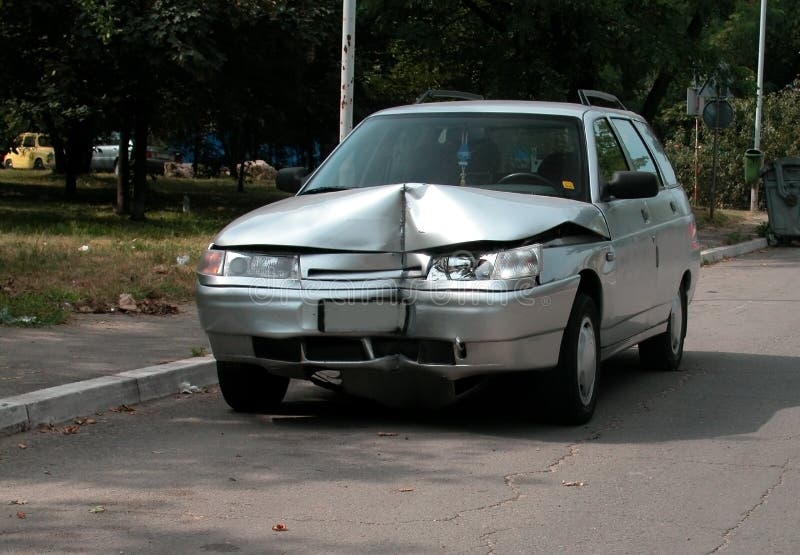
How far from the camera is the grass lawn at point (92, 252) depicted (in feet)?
38.0

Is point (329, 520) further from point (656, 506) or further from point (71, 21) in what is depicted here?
point (71, 21)

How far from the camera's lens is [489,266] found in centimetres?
666

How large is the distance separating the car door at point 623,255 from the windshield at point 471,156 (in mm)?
213

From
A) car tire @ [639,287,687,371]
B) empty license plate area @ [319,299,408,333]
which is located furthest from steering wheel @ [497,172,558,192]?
car tire @ [639,287,687,371]

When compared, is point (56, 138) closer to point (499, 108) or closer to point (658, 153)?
point (658, 153)

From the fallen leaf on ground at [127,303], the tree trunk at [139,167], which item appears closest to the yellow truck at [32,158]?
the tree trunk at [139,167]

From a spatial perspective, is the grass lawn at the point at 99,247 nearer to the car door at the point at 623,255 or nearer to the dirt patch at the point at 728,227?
the dirt patch at the point at 728,227

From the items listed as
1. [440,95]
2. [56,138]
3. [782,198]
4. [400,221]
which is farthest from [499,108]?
[56,138]

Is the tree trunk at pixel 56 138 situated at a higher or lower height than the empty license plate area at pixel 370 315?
higher

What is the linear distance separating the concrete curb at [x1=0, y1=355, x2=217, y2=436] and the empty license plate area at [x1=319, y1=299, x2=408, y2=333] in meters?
1.76

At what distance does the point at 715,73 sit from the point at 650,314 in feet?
52.7

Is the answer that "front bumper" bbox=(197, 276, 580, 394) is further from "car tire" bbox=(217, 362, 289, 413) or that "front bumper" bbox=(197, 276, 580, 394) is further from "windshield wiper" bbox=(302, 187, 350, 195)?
"windshield wiper" bbox=(302, 187, 350, 195)

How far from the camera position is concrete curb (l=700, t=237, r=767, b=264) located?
808 inches

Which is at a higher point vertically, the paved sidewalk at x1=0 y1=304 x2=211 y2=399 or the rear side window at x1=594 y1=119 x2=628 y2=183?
the rear side window at x1=594 y1=119 x2=628 y2=183
